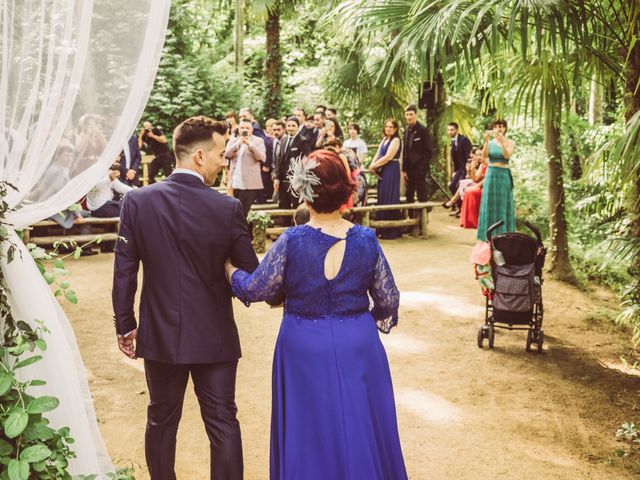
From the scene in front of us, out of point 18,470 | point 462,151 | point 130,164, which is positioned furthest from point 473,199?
point 18,470

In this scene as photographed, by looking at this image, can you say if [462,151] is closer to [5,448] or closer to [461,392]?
[461,392]

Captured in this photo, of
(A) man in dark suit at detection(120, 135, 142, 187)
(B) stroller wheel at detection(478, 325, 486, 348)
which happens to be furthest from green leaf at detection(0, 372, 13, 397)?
(A) man in dark suit at detection(120, 135, 142, 187)

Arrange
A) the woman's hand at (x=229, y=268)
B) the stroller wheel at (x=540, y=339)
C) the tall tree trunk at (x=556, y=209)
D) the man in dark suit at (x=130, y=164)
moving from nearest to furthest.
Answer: the woman's hand at (x=229, y=268)
the stroller wheel at (x=540, y=339)
the tall tree trunk at (x=556, y=209)
the man in dark suit at (x=130, y=164)

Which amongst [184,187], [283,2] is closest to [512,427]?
[184,187]

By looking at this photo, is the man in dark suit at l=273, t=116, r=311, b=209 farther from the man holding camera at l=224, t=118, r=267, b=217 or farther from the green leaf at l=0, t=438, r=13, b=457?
the green leaf at l=0, t=438, r=13, b=457

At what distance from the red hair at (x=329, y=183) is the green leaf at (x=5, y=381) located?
59.1 inches

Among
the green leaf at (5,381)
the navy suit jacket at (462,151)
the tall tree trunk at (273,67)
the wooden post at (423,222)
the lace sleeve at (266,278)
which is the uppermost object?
the tall tree trunk at (273,67)

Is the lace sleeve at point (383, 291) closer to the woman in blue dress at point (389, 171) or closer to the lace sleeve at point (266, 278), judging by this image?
the lace sleeve at point (266, 278)

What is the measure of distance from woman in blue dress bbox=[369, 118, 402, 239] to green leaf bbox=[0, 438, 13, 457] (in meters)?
10.7

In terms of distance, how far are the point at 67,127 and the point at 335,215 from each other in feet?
4.11

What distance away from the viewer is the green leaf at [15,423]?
102 inches

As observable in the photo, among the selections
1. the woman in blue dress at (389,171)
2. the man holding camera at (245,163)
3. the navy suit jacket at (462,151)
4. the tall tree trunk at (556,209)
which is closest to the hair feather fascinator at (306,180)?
the tall tree trunk at (556,209)

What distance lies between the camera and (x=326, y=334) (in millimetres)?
3477

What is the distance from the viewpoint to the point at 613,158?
4.94 meters
